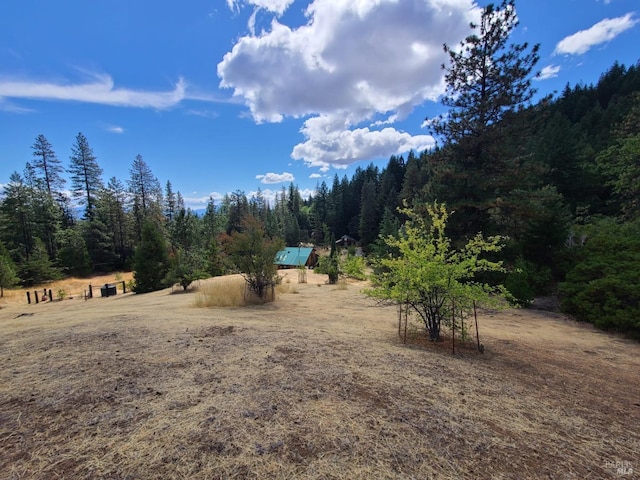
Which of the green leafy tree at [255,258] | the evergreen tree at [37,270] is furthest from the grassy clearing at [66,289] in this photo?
the green leafy tree at [255,258]

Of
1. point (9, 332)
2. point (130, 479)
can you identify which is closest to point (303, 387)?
point (130, 479)

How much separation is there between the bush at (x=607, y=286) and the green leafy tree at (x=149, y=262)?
18.9m

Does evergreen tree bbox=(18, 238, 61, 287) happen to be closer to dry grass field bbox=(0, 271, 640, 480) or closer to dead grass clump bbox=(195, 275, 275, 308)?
dead grass clump bbox=(195, 275, 275, 308)

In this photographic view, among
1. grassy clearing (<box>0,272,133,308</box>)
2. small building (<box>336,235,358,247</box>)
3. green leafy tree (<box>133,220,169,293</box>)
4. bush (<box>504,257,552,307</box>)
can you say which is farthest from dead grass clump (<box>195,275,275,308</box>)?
small building (<box>336,235,358,247</box>)

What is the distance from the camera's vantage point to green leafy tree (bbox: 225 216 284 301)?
8984 mm

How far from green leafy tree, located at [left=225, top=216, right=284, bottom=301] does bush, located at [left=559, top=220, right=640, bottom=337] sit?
8.17m

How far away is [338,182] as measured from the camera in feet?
252

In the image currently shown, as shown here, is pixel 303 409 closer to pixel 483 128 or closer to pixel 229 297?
pixel 229 297

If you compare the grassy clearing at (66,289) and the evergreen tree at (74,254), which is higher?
the evergreen tree at (74,254)

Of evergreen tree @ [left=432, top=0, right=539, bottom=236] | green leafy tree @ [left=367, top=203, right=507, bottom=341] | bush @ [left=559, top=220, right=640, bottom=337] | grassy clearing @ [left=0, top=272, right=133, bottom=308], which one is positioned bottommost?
grassy clearing @ [left=0, top=272, right=133, bottom=308]

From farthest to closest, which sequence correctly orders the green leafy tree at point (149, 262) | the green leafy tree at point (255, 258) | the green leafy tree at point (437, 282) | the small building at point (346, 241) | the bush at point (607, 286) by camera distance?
1. the small building at point (346, 241)
2. the green leafy tree at point (149, 262)
3. the green leafy tree at point (255, 258)
4. the bush at point (607, 286)
5. the green leafy tree at point (437, 282)

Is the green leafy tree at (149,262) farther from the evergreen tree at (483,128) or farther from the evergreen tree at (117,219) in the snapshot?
the evergreen tree at (117,219)

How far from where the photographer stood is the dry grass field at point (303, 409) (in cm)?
176

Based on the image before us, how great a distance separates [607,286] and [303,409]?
312 inches
